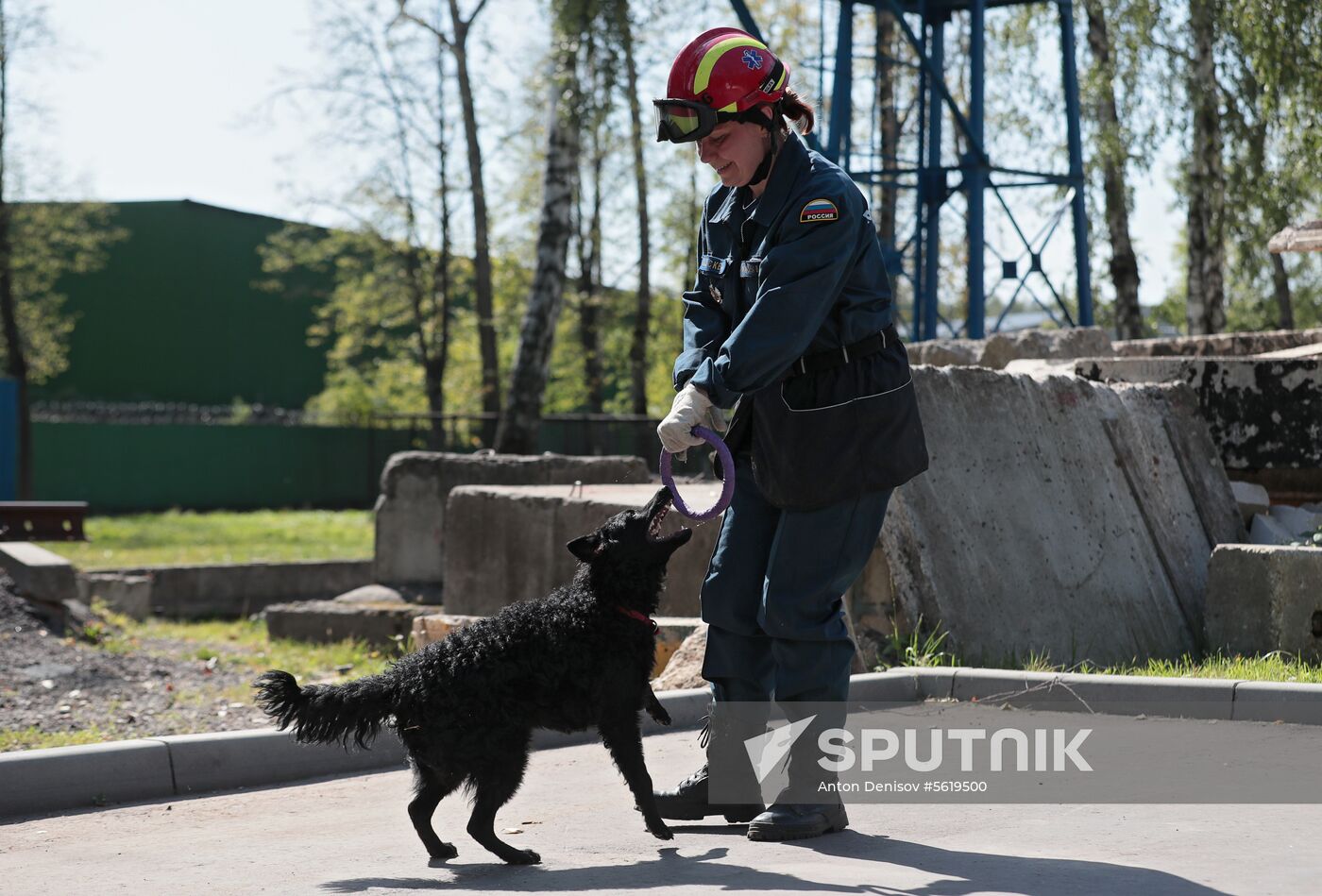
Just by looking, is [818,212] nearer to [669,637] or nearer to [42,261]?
[669,637]

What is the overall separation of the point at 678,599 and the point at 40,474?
77.5ft

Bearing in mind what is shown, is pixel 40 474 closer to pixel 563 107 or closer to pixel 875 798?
pixel 563 107

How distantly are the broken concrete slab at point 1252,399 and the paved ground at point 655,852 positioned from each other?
3.88 metres

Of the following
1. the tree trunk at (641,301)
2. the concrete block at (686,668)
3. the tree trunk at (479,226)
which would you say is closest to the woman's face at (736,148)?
the concrete block at (686,668)

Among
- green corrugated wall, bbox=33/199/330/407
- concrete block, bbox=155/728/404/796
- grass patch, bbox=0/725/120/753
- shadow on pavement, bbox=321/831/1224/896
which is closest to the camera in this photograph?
shadow on pavement, bbox=321/831/1224/896

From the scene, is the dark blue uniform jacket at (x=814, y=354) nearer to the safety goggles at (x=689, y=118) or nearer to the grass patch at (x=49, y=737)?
the safety goggles at (x=689, y=118)

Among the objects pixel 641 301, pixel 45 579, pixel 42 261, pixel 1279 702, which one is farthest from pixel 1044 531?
pixel 42 261

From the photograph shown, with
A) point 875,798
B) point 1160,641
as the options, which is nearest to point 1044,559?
point 1160,641

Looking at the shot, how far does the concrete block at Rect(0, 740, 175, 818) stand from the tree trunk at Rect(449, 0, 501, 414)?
22.3 metres

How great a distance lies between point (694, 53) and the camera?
12.6 ft

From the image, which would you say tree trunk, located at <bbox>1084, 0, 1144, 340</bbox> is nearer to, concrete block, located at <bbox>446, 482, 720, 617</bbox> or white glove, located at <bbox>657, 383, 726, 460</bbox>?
concrete block, located at <bbox>446, 482, 720, 617</bbox>

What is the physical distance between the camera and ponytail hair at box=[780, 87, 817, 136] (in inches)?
155

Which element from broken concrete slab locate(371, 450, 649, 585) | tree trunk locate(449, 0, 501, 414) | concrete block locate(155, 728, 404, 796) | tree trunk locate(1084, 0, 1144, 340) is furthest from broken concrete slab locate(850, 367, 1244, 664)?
tree trunk locate(449, 0, 501, 414)

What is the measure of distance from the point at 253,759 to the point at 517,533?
3641 millimetres
